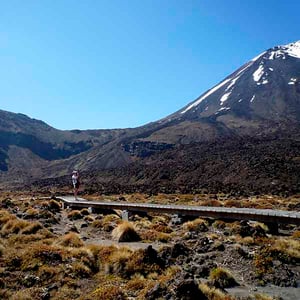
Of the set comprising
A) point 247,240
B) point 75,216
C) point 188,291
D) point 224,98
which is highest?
point 224,98

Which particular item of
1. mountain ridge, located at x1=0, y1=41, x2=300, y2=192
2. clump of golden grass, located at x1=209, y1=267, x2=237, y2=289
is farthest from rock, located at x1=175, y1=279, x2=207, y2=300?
mountain ridge, located at x1=0, y1=41, x2=300, y2=192

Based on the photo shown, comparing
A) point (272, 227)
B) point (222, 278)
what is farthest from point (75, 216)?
point (222, 278)

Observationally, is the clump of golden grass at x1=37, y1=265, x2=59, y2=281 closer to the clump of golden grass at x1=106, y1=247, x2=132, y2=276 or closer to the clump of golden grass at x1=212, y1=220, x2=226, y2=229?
the clump of golden grass at x1=106, y1=247, x2=132, y2=276

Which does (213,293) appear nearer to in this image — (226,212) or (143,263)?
(143,263)

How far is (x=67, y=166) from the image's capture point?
136500 mm

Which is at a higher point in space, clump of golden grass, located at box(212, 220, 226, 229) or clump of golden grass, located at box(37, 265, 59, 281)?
clump of golden grass, located at box(37, 265, 59, 281)

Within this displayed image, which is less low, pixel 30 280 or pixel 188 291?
pixel 188 291

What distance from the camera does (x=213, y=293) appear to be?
818 centimetres

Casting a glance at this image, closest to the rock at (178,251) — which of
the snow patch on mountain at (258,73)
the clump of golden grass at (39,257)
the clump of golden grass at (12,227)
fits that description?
→ the clump of golden grass at (39,257)

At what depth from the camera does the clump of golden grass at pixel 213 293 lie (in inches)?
316

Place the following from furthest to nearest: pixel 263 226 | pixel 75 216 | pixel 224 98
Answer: pixel 224 98 < pixel 75 216 < pixel 263 226

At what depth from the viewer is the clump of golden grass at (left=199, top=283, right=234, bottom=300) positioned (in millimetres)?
8030

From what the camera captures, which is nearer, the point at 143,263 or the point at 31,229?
the point at 143,263

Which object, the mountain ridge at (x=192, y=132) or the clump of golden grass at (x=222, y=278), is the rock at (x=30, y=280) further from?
the mountain ridge at (x=192, y=132)
